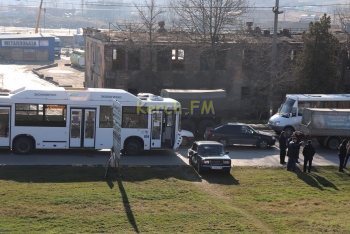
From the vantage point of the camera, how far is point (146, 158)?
29656 millimetres

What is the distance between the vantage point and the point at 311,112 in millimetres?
33812

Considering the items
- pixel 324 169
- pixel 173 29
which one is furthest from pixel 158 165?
pixel 173 29

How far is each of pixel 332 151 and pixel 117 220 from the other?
58.4ft

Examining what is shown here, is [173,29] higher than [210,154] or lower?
higher

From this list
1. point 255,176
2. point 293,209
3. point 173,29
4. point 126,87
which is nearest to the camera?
point 293,209

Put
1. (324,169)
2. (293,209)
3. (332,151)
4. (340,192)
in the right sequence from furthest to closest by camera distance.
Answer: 1. (332,151)
2. (324,169)
3. (340,192)
4. (293,209)

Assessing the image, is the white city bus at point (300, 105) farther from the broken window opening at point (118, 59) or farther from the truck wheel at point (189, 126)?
the broken window opening at point (118, 59)

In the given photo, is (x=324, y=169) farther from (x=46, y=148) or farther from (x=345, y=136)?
Result: (x=46, y=148)

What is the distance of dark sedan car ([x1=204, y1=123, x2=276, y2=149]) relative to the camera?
33.3 meters

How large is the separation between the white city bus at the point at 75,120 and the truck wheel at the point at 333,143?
9527 mm

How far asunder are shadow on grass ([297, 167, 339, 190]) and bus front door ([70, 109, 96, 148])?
9.53 meters

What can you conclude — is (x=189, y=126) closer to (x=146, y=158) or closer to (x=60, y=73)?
(x=146, y=158)

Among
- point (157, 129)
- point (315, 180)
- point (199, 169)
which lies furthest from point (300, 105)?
point (199, 169)

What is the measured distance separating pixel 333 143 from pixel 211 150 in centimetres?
979
